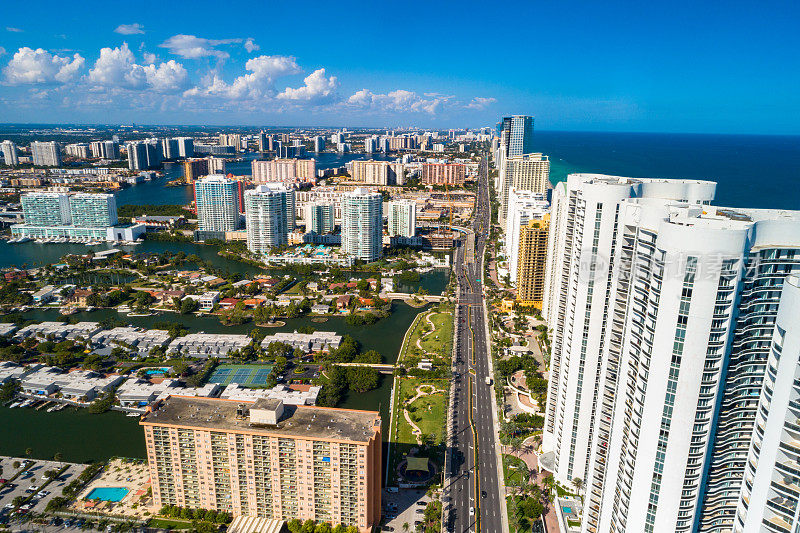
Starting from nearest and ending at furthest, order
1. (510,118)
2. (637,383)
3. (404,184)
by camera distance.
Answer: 1. (637,383)
2. (510,118)
3. (404,184)

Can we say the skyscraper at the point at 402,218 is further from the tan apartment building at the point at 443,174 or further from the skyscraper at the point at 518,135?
the tan apartment building at the point at 443,174

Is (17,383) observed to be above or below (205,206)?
below

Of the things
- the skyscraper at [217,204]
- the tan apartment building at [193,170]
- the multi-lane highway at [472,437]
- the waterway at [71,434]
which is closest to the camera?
the multi-lane highway at [472,437]

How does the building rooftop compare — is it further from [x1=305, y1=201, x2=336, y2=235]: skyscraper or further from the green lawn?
[x1=305, y1=201, x2=336, y2=235]: skyscraper

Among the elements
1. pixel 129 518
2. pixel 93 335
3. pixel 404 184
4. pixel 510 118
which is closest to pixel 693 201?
pixel 129 518

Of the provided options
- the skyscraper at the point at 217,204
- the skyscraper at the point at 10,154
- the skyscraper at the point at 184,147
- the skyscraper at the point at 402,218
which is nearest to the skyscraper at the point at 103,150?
the skyscraper at the point at 184,147

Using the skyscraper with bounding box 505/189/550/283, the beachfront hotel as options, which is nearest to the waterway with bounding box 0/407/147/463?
the beachfront hotel

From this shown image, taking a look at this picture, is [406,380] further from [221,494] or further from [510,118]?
[510,118]
